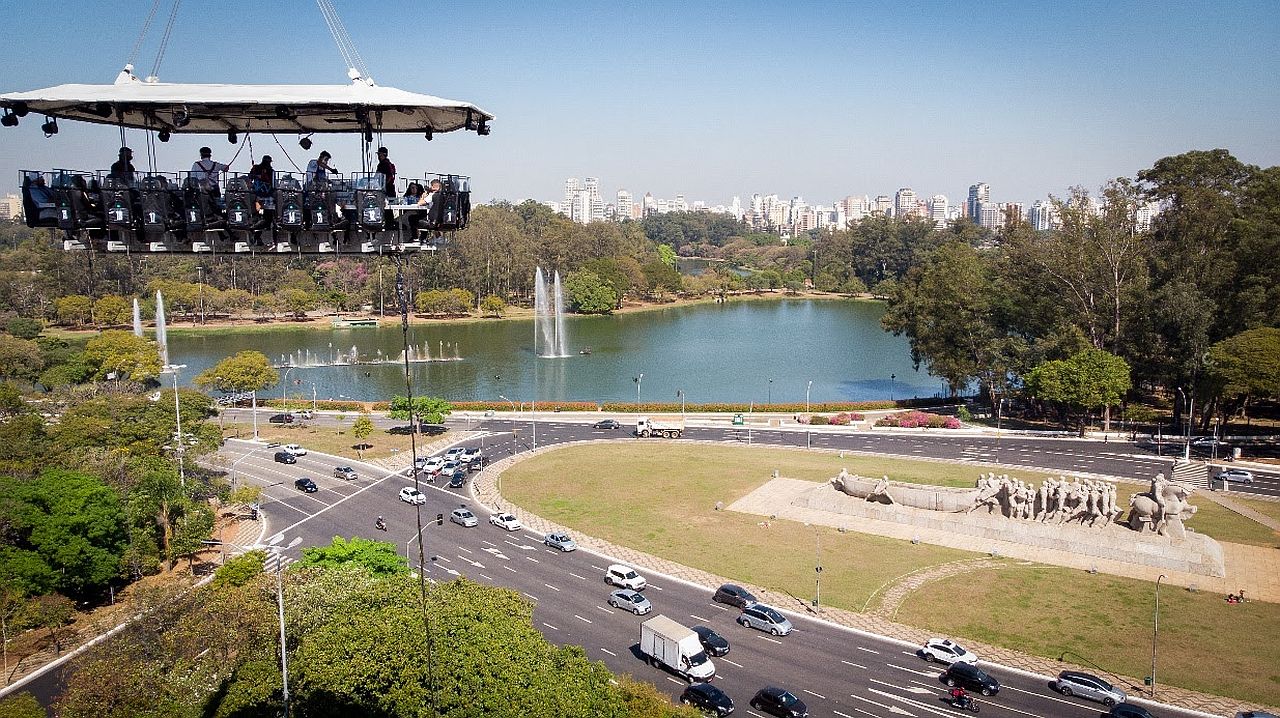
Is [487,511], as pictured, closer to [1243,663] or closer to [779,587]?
[779,587]

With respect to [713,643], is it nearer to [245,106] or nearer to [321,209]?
[321,209]

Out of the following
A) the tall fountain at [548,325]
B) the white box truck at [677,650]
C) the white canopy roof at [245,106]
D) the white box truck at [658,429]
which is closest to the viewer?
the white canopy roof at [245,106]

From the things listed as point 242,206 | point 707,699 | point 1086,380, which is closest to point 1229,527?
point 1086,380

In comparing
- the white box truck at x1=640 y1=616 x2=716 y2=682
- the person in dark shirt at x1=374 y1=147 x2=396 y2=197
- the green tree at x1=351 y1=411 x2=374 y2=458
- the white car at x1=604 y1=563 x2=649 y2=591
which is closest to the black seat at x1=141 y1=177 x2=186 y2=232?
the person in dark shirt at x1=374 y1=147 x2=396 y2=197

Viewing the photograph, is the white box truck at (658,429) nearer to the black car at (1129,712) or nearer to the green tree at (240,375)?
the green tree at (240,375)

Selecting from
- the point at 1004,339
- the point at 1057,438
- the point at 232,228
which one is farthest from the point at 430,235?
the point at 1004,339

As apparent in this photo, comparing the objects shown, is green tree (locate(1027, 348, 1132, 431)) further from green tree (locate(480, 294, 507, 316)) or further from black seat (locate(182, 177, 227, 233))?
green tree (locate(480, 294, 507, 316))

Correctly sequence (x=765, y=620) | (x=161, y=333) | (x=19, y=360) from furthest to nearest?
(x=161, y=333) → (x=19, y=360) → (x=765, y=620)

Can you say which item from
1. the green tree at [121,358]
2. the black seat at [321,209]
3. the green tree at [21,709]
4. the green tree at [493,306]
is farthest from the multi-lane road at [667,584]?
the green tree at [493,306]
